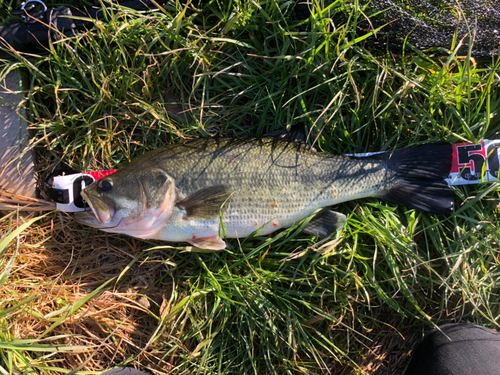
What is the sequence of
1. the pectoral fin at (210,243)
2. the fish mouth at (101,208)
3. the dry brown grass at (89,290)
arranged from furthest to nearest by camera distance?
the dry brown grass at (89,290)
the pectoral fin at (210,243)
the fish mouth at (101,208)

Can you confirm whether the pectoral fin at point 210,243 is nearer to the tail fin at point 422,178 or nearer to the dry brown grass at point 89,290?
the dry brown grass at point 89,290

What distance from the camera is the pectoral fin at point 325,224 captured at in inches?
106

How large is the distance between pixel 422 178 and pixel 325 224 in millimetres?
893

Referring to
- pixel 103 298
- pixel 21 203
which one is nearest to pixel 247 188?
pixel 103 298

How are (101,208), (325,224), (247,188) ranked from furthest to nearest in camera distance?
(325,224) → (247,188) → (101,208)

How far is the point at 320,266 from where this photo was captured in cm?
278

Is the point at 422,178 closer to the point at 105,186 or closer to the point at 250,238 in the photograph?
the point at 250,238

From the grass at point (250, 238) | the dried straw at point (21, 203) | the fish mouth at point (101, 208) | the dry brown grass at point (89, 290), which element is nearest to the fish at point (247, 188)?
the fish mouth at point (101, 208)

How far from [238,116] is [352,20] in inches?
48.3

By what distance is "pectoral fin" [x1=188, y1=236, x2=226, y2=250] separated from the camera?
262 cm

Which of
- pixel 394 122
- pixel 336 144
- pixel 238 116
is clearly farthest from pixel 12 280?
pixel 394 122

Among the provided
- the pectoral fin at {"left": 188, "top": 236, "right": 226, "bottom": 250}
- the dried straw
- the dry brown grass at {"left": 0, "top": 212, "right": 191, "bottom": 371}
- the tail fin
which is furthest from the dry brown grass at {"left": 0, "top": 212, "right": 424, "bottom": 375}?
the tail fin

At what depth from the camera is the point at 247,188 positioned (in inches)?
103

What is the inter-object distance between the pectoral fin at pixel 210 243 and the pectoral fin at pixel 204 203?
0.19 m
